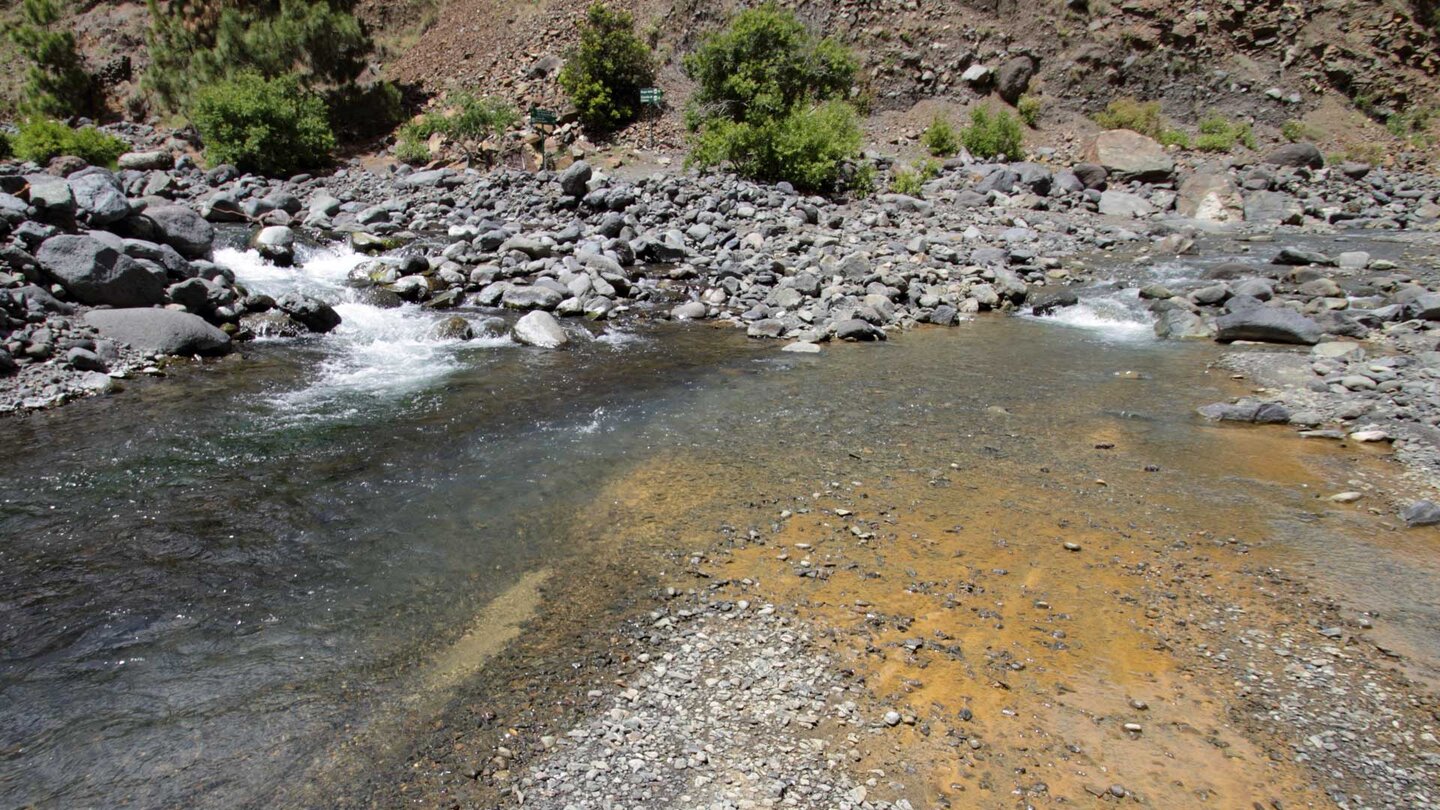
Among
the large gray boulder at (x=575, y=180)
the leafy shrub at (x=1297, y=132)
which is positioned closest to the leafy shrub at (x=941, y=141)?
the leafy shrub at (x=1297, y=132)

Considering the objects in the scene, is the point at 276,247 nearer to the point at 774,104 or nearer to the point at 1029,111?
the point at 774,104

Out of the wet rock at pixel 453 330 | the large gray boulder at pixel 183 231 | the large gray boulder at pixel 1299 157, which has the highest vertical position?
the large gray boulder at pixel 183 231

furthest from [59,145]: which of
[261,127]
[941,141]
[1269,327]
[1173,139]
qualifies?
[1173,139]

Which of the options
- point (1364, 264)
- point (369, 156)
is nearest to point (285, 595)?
point (1364, 264)

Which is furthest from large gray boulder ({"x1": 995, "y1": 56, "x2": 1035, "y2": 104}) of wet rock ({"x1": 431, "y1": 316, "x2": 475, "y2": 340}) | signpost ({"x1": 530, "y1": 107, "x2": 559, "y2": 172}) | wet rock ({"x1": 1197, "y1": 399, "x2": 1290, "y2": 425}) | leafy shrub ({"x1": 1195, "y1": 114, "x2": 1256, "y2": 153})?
wet rock ({"x1": 431, "y1": 316, "x2": 475, "y2": 340})

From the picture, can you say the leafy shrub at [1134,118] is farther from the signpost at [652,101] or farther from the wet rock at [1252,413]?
the wet rock at [1252,413]

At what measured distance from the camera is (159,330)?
11.5m

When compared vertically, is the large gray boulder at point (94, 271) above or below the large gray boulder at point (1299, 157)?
above

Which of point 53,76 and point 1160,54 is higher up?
point 53,76

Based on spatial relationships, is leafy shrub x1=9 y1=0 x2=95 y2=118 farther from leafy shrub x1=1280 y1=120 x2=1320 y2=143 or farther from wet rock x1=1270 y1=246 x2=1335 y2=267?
leafy shrub x1=1280 y1=120 x2=1320 y2=143

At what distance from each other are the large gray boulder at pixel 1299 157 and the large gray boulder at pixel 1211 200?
5011 millimetres

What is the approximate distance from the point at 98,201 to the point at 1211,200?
26.3 meters

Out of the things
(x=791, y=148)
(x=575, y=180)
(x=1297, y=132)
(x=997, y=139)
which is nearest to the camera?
(x=575, y=180)

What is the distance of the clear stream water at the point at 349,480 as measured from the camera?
4.77m
